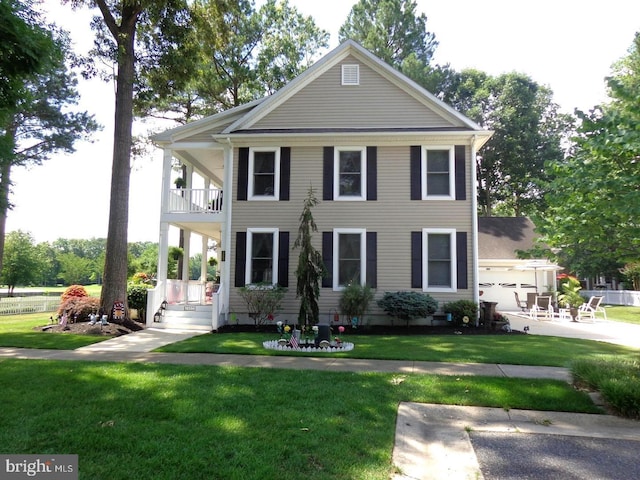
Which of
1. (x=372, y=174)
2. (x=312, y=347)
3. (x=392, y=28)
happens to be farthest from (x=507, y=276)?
(x=392, y=28)

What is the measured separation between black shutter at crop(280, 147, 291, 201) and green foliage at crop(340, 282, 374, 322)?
3659mm

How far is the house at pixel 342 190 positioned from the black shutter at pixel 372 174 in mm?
32

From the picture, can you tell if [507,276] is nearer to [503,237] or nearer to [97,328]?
[503,237]

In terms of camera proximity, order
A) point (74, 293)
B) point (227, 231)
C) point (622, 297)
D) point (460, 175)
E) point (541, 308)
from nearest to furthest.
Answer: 1. point (460, 175)
2. point (227, 231)
3. point (74, 293)
4. point (541, 308)
5. point (622, 297)

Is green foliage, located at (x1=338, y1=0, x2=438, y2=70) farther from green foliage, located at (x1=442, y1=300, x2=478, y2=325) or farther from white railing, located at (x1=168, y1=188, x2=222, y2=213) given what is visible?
green foliage, located at (x1=442, y1=300, x2=478, y2=325)

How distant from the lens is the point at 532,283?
66.5 ft

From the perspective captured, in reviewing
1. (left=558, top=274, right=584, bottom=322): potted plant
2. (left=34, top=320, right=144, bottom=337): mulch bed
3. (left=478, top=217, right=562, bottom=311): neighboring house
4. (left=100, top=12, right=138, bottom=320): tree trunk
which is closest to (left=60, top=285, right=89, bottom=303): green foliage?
(left=34, top=320, right=144, bottom=337): mulch bed

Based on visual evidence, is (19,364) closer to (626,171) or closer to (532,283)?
(626,171)

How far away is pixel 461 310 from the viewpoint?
1202 cm

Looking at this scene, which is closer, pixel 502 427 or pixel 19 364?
pixel 502 427

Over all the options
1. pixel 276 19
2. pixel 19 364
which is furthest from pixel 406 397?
pixel 276 19

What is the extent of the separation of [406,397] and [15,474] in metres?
3.98

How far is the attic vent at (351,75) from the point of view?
1362 centimetres

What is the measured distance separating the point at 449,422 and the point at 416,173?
9.61 m
